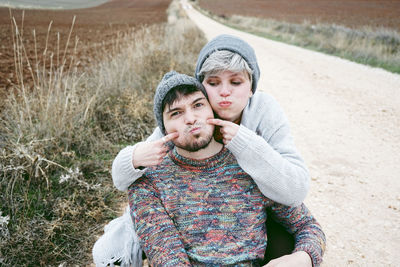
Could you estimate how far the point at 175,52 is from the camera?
7641 millimetres

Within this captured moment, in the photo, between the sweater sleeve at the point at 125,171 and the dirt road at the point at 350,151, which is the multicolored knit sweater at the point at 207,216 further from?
the dirt road at the point at 350,151

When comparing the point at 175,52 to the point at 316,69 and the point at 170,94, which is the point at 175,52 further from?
the point at 170,94


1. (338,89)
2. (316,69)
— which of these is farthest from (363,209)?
(316,69)

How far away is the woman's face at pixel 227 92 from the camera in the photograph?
1.84 meters

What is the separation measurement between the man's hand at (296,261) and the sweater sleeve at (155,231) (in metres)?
0.49

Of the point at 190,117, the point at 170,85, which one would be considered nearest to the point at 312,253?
the point at 190,117

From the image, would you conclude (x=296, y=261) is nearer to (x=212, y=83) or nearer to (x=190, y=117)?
(x=190, y=117)

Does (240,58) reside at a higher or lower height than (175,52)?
higher

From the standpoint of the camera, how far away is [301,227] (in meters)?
1.67

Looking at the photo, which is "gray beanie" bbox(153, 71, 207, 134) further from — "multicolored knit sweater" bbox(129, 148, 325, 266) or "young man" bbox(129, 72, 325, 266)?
"multicolored knit sweater" bbox(129, 148, 325, 266)

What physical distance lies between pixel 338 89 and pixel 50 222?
22.1 feet

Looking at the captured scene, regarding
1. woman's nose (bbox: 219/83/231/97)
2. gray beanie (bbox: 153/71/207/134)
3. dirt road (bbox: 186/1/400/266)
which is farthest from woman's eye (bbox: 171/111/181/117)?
dirt road (bbox: 186/1/400/266)

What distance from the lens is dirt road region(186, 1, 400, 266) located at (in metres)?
2.62

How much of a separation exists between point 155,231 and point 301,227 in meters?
0.87
